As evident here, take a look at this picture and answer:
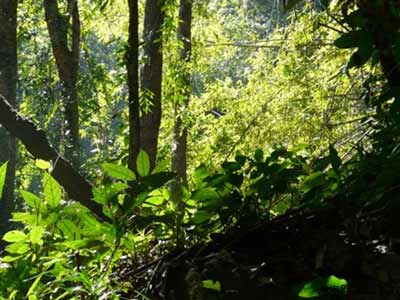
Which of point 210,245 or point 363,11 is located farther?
point 363,11

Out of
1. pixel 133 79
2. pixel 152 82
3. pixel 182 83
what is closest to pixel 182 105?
pixel 182 83

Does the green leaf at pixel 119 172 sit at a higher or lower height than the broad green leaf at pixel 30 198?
higher

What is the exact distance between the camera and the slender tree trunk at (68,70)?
667cm

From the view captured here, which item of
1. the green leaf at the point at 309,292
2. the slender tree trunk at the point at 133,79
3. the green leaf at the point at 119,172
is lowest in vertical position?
the green leaf at the point at 309,292

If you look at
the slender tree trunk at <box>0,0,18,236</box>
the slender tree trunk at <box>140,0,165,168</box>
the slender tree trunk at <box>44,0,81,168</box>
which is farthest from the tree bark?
the slender tree trunk at <box>140,0,165,168</box>

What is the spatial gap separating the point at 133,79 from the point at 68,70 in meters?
5.34

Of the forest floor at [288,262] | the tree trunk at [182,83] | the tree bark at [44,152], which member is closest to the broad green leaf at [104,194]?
the forest floor at [288,262]

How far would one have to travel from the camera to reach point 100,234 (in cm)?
125

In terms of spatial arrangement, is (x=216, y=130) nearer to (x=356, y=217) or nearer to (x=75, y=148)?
(x=75, y=148)

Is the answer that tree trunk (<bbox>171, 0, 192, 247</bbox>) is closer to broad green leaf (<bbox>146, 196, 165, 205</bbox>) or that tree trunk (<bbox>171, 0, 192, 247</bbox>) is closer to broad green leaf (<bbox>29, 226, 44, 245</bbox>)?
broad green leaf (<bbox>146, 196, 165, 205</bbox>)

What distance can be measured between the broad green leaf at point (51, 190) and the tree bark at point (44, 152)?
4.55 ft

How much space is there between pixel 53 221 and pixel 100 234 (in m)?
0.09

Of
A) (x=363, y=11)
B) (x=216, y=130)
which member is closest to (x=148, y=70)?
(x=216, y=130)

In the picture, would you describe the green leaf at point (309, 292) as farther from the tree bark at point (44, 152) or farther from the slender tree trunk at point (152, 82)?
the slender tree trunk at point (152, 82)
